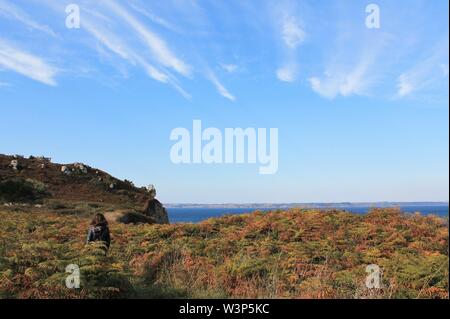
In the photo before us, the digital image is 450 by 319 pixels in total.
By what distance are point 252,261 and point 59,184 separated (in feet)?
139

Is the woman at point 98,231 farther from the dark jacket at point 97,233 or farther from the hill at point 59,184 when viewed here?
the hill at point 59,184

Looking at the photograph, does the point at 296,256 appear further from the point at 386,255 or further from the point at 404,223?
the point at 404,223

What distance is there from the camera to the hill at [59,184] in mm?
42656

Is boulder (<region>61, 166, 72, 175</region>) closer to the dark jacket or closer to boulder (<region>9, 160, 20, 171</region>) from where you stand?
boulder (<region>9, 160, 20, 171</region>)

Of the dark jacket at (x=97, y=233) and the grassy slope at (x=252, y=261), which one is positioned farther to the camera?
the dark jacket at (x=97, y=233)

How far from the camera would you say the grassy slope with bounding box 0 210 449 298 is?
9414 mm

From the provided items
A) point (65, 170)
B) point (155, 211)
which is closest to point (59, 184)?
point (65, 170)

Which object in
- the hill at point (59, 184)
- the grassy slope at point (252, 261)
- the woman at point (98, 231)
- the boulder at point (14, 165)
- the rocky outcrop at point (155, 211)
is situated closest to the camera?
the grassy slope at point (252, 261)

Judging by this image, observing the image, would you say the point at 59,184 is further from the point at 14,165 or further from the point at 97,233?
the point at 97,233

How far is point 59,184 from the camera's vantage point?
4969cm

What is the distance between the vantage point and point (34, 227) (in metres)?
22.3

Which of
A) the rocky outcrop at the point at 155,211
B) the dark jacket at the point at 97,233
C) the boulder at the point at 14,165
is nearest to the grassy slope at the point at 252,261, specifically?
the dark jacket at the point at 97,233

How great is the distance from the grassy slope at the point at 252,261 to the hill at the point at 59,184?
83.7ft
